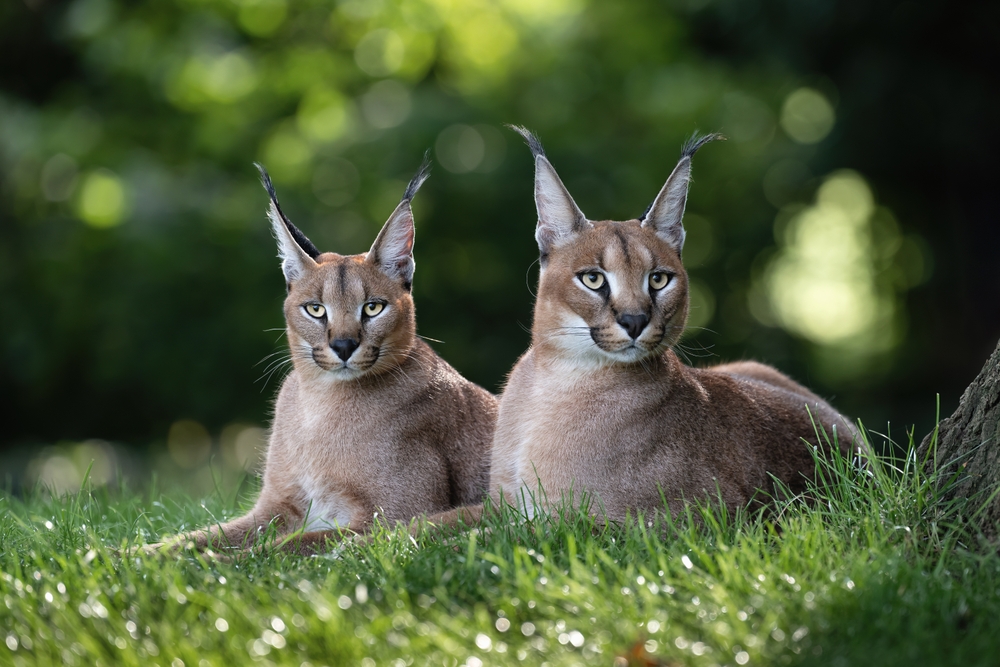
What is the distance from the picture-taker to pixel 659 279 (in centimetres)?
542

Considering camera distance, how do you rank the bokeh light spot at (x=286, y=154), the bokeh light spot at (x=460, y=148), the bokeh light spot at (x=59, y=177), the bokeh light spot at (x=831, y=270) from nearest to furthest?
the bokeh light spot at (x=460, y=148) → the bokeh light spot at (x=59, y=177) → the bokeh light spot at (x=286, y=154) → the bokeh light spot at (x=831, y=270)

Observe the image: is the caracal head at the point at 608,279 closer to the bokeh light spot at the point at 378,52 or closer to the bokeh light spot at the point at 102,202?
the bokeh light spot at the point at 102,202

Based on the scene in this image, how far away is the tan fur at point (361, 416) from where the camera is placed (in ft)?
19.0

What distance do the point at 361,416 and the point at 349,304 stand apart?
605mm

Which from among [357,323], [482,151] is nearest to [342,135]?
[482,151]

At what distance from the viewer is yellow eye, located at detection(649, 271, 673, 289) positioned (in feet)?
17.7

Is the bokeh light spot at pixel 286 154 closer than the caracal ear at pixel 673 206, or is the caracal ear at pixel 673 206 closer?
the caracal ear at pixel 673 206

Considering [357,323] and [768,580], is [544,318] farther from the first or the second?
[768,580]

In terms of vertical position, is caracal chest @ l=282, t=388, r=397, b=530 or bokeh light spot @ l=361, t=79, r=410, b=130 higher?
bokeh light spot @ l=361, t=79, r=410, b=130

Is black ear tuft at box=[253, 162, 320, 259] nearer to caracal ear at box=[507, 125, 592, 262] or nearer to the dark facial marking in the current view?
caracal ear at box=[507, 125, 592, 262]

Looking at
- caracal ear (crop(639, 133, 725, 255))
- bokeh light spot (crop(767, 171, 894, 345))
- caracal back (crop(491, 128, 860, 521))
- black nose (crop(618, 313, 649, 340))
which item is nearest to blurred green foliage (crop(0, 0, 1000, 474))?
bokeh light spot (crop(767, 171, 894, 345))

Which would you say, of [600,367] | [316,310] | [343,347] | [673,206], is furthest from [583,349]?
[316,310]

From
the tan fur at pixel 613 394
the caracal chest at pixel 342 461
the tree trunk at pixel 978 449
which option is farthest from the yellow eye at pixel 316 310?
the tree trunk at pixel 978 449

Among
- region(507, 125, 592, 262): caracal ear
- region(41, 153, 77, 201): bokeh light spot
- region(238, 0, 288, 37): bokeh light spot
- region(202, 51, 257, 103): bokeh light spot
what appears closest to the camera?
region(507, 125, 592, 262): caracal ear
